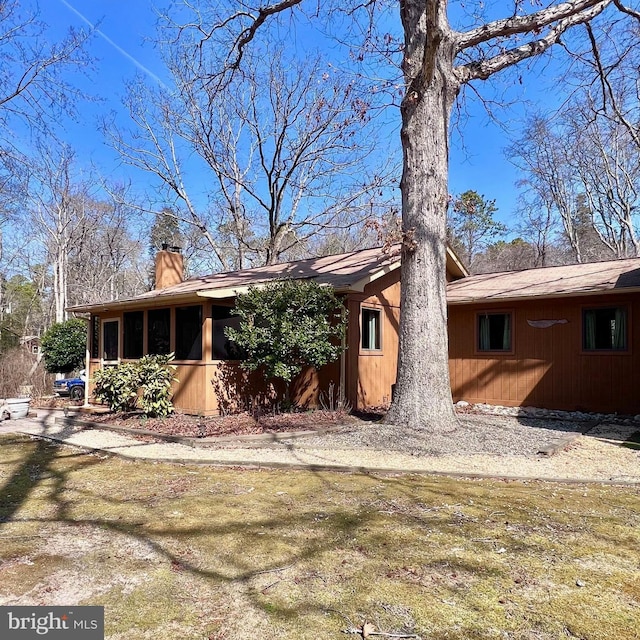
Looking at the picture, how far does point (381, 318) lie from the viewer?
457 inches

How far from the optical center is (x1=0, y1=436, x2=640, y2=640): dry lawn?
2551 millimetres

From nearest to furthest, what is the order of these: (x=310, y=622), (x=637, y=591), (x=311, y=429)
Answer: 1. (x=310, y=622)
2. (x=637, y=591)
3. (x=311, y=429)

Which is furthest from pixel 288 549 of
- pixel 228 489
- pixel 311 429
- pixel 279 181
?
pixel 279 181

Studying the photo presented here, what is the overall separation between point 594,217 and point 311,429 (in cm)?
2558

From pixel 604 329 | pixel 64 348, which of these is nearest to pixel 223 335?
pixel 604 329

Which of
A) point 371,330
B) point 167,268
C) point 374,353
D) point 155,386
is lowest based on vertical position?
point 155,386

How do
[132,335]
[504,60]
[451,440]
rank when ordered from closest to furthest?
[451,440]
[504,60]
[132,335]

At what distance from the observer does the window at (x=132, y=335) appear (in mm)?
11711

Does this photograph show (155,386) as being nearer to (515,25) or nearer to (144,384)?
(144,384)

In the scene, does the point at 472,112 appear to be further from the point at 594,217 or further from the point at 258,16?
the point at 594,217

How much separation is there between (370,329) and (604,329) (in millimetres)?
4941

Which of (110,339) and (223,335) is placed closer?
(223,335)

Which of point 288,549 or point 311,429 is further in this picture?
point 311,429

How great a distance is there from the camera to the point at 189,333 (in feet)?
34.3
